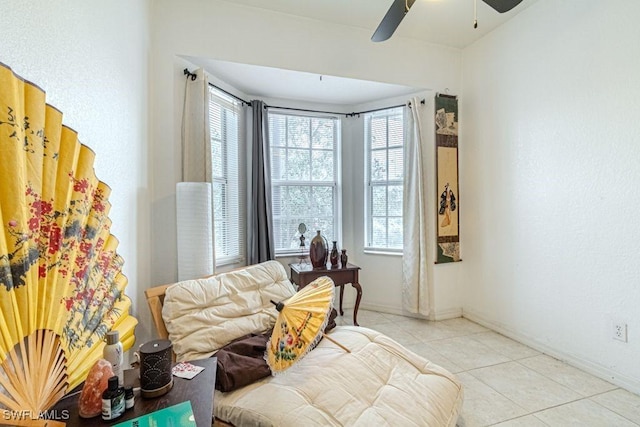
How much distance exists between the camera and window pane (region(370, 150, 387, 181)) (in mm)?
3627

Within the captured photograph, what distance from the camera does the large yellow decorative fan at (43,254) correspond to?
0.81 m

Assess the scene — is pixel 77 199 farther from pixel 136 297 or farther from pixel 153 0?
pixel 153 0

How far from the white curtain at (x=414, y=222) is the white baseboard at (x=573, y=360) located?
0.66 metres

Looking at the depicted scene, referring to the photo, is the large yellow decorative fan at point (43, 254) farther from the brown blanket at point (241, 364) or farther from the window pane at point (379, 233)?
the window pane at point (379, 233)

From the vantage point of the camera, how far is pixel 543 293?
260cm

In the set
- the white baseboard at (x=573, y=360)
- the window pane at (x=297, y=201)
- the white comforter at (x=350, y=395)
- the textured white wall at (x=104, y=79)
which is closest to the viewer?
the textured white wall at (x=104, y=79)

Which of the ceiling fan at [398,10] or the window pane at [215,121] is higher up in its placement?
the ceiling fan at [398,10]

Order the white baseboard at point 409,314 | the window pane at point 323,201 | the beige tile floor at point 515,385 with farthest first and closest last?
the window pane at point 323,201
the white baseboard at point 409,314
the beige tile floor at point 515,385

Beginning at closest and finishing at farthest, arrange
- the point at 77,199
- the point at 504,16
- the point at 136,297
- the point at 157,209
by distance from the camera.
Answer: the point at 77,199
the point at 136,297
the point at 157,209
the point at 504,16

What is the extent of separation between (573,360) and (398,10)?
285 centimetres

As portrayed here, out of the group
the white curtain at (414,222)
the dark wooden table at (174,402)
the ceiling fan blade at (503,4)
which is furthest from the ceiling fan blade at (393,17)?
the dark wooden table at (174,402)

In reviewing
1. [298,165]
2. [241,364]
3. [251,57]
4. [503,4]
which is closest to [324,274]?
[298,165]

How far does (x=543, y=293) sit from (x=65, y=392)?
3.19 meters

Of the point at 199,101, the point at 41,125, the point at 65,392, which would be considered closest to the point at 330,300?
the point at 65,392
